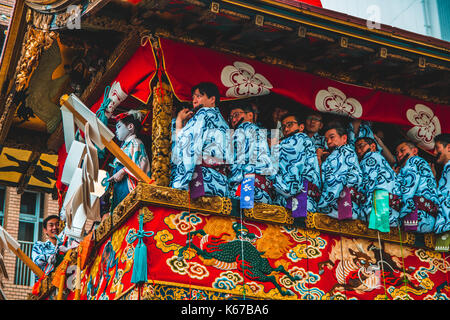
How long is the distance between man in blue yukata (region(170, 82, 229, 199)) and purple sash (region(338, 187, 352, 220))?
62.9 inches

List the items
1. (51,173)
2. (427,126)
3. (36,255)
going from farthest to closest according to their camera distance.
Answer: (51,173), (36,255), (427,126)

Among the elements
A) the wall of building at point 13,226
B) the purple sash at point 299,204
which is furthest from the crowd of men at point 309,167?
the wall of building at point 13,226

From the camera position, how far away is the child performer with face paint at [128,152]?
11297mm

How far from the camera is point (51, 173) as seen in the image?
52.9 feet

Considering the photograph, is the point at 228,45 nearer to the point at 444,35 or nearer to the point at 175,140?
the point at 175,140

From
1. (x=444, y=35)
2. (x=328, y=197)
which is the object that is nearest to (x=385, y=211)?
(x=328, y=197)

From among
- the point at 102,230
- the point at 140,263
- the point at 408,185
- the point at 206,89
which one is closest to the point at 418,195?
the point at 408,185

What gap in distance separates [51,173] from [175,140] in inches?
230

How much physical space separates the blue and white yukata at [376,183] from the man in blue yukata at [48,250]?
4915mm

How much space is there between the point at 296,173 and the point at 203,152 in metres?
1.31

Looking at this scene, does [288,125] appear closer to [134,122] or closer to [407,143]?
[407,143]

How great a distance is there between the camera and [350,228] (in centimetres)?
1123

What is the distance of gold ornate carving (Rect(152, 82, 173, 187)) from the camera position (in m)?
10.7

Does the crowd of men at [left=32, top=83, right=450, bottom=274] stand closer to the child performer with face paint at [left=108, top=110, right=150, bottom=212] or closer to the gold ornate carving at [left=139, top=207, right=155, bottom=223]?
the child performer with face paint at [left=108, top=110, right=150, bottom=212]
